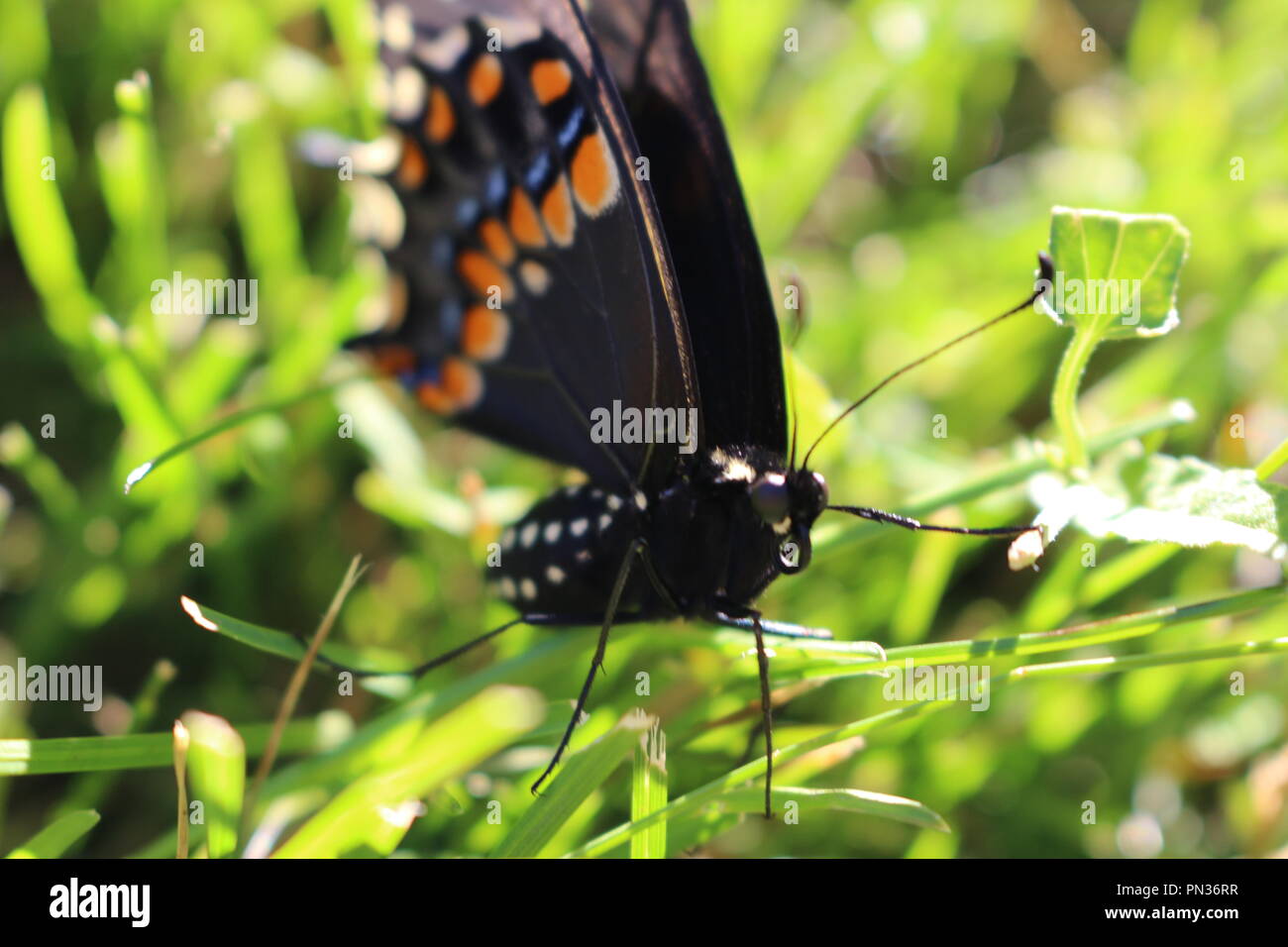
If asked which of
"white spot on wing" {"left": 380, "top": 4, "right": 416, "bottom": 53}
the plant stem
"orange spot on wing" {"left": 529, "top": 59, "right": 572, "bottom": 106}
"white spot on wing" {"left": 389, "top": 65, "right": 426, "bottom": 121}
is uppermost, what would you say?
"white spot on wing" {"left": 380, "top": 4, "right": 416, "bottom": 53}

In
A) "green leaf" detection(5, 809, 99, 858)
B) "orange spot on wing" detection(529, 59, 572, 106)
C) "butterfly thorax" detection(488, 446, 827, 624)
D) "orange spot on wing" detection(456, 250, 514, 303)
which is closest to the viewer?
"green leaf" detection(5, 809, 99, 858)

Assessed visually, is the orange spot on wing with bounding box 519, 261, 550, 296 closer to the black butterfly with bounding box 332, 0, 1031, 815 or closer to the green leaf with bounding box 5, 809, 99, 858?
the black butterfly with bounding box 332, 0, 1031, 815

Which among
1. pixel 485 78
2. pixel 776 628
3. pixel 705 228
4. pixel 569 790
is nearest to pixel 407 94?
pixel 485 78

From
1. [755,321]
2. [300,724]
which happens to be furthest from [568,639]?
[755,321]

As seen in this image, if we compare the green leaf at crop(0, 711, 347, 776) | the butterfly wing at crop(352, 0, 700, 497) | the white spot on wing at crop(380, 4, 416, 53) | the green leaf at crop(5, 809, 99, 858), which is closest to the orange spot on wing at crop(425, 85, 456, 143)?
the butterfly wing at crop(352, 0, 700, 497)

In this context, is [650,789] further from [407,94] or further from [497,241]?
[407,94]

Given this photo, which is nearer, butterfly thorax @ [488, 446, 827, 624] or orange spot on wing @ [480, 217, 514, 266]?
butterfly thorax @ [488, 446, 827, 624]

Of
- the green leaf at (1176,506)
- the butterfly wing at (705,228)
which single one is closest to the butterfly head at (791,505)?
the butterfly wing at (705,228)

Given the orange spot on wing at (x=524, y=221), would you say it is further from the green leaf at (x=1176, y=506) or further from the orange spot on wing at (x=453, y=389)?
the green leaf at (x=1176, y=506)
